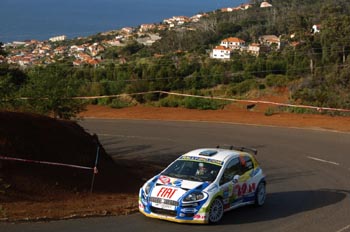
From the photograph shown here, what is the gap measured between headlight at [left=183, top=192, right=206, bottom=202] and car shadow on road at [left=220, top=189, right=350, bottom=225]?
79cm

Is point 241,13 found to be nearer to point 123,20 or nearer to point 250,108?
point 123,20

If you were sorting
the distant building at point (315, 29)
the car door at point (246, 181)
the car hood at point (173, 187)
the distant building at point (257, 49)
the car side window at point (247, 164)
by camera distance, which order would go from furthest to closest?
the distant building at point (257, 49), the distant building at point (315, 29), the car side window at point (247, 164), the car door at point (246, 181), the car hood at point (173, 187)

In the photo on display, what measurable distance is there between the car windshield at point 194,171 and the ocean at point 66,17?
231ft

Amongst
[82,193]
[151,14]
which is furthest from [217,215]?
[151,14]

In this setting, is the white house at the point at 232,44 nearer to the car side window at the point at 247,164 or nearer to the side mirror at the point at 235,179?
the car side window at the point at 247,164

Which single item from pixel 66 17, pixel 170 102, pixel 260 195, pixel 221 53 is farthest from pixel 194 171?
pixel 66 17

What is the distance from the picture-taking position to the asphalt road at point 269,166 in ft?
39.1

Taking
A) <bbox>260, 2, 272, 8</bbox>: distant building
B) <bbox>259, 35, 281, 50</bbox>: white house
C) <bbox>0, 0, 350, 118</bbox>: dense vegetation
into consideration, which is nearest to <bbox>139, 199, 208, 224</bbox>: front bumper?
<bbox>0, 0, 350, 118</bbox>: dense vegetation

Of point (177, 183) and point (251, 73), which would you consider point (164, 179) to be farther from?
point (251, 73)

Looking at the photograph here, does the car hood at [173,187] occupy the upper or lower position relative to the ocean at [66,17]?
lower

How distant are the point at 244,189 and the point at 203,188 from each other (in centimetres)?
161

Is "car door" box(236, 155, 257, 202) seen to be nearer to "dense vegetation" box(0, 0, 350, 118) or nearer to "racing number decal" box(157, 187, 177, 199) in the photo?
"racing number decal" box(157, 187, 177, 199)

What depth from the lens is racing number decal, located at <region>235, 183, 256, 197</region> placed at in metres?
13.1

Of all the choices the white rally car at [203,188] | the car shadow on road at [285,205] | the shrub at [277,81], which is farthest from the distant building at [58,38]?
the white rally car at [203,188]
